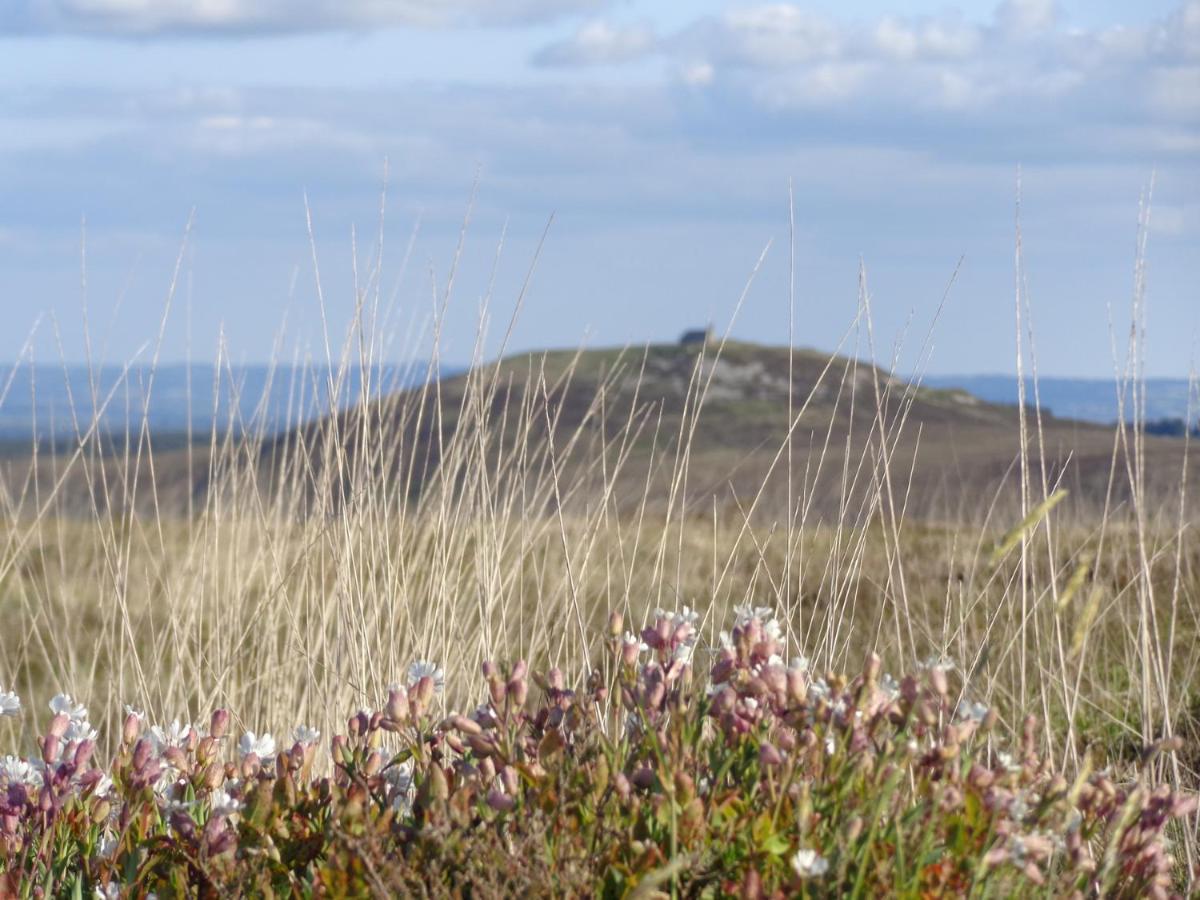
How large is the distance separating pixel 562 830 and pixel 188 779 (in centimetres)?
59

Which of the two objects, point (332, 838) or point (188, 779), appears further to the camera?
point (188, 779)

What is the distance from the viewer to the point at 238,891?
1439 mm

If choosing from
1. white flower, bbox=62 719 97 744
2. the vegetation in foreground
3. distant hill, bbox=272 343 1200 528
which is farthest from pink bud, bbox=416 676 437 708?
distant hill, bbox=272 343 1200 528

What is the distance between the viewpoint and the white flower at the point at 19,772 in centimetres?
169

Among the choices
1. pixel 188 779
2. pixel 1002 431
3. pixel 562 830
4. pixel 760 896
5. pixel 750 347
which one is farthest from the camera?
pixel 750 347

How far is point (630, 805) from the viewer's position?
1.45 meters

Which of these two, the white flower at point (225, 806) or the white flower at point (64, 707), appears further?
the white flower at point (64, 707)

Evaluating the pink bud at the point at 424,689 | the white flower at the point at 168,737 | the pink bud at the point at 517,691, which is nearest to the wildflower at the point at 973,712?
the pink bud at the point at 517,691

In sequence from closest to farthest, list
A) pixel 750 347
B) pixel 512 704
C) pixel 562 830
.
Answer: pixel 562 830
pixel 512 704
pixel 750 347

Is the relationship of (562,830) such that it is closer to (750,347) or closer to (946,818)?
(946,818)

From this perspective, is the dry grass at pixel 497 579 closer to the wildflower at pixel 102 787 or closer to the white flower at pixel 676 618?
the white flower at pixel 676 618

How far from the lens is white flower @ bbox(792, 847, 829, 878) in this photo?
126 centimetres

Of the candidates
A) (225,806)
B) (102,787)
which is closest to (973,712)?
(225,806)

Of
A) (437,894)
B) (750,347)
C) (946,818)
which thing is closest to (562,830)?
(437,894)
